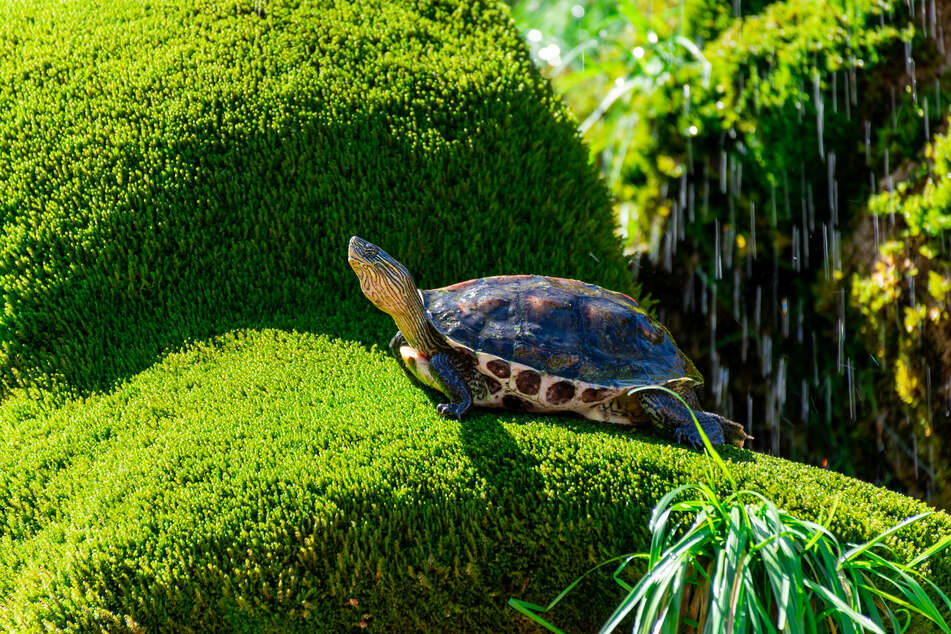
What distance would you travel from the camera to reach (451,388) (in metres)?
3.67

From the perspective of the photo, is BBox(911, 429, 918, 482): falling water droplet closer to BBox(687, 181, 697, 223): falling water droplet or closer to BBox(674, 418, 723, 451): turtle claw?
BBox(674, 418, 723, 451): turtle claw

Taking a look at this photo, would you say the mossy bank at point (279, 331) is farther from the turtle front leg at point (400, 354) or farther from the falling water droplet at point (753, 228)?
Answer: the falling water droplet at point (753, 228)

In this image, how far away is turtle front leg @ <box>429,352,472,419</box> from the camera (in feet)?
12.0

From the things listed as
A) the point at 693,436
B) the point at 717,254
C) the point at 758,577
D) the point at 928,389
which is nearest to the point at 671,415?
the point at 693,436

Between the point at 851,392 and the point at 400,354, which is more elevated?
the point at 400,354

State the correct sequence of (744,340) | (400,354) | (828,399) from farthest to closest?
(744,340), (828,399), (400,354)

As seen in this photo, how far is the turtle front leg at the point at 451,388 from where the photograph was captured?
3.64 metres

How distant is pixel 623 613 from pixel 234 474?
156cm

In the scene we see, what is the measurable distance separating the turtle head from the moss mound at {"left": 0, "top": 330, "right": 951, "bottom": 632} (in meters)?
0.47

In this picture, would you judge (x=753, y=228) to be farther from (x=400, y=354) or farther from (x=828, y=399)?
(x=400, y=354)

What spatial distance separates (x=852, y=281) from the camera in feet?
18.7

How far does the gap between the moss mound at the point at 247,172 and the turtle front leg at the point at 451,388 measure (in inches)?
36.2

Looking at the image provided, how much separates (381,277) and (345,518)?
1005mm

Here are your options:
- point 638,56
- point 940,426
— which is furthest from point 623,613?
point 638,56
